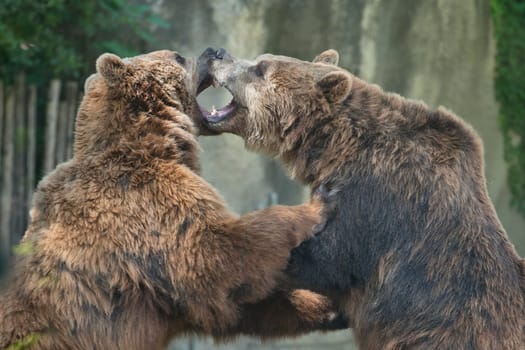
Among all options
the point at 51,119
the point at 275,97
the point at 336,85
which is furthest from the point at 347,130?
the point at 51,119

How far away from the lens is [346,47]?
10.3 metres

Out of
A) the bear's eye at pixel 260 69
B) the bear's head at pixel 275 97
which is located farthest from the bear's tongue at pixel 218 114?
the bear's eye at pixel 260 69

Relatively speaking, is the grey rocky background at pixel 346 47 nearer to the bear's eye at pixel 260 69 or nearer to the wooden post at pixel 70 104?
the wooden post at pixel 70 104

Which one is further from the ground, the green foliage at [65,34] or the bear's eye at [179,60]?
the green foliage at [65,34]

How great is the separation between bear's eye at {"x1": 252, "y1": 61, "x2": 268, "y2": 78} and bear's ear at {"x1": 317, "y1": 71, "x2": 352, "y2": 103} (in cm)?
50

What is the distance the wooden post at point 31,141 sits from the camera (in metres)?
9.13

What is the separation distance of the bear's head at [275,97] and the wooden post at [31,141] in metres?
3.15

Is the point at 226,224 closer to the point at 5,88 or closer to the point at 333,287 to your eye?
the point at 333,287

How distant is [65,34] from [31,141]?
1163 mm

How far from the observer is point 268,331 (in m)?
6.18

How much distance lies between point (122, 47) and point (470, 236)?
4701mm

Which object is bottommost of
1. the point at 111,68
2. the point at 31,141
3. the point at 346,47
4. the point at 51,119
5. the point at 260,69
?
the point at 31,141

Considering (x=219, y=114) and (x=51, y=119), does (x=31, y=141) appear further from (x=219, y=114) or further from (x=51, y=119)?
(x=219, y=114)

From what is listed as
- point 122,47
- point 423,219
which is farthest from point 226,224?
point 122,47
